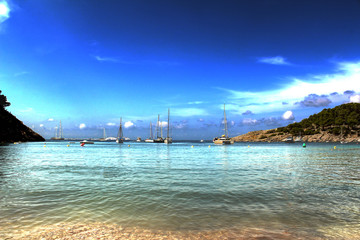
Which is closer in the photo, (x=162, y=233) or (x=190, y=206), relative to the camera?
(x=162, y=233)

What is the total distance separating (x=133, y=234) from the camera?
317 inches

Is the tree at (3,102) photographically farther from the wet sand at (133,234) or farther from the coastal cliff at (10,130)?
the wet sand at (133,234)

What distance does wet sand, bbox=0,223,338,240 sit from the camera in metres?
7.80

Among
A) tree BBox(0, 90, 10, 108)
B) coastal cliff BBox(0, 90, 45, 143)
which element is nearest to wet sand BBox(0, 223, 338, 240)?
coastal cliff BBox(0, 90, 45, 143)

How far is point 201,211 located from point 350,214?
6891 mm

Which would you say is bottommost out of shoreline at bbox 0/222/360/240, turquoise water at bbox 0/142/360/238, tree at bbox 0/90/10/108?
turquoise water at bbox 0/142/360/238

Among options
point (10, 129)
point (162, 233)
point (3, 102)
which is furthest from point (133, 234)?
point (3, 102)

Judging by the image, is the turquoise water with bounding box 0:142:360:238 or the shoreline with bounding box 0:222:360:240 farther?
the turquoise water with bounding box 0:142:360:238

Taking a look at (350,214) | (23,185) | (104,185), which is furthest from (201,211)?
(23,185)

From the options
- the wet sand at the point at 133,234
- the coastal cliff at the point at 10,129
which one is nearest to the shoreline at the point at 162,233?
the wet sand at the point at 133,234

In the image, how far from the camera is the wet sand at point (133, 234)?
780 cm

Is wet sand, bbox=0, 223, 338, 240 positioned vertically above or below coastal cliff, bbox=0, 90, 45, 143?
below

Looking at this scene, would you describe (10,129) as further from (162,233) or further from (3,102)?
(162,233)

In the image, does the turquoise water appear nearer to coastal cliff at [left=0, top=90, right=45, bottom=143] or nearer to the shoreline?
the shoreline
